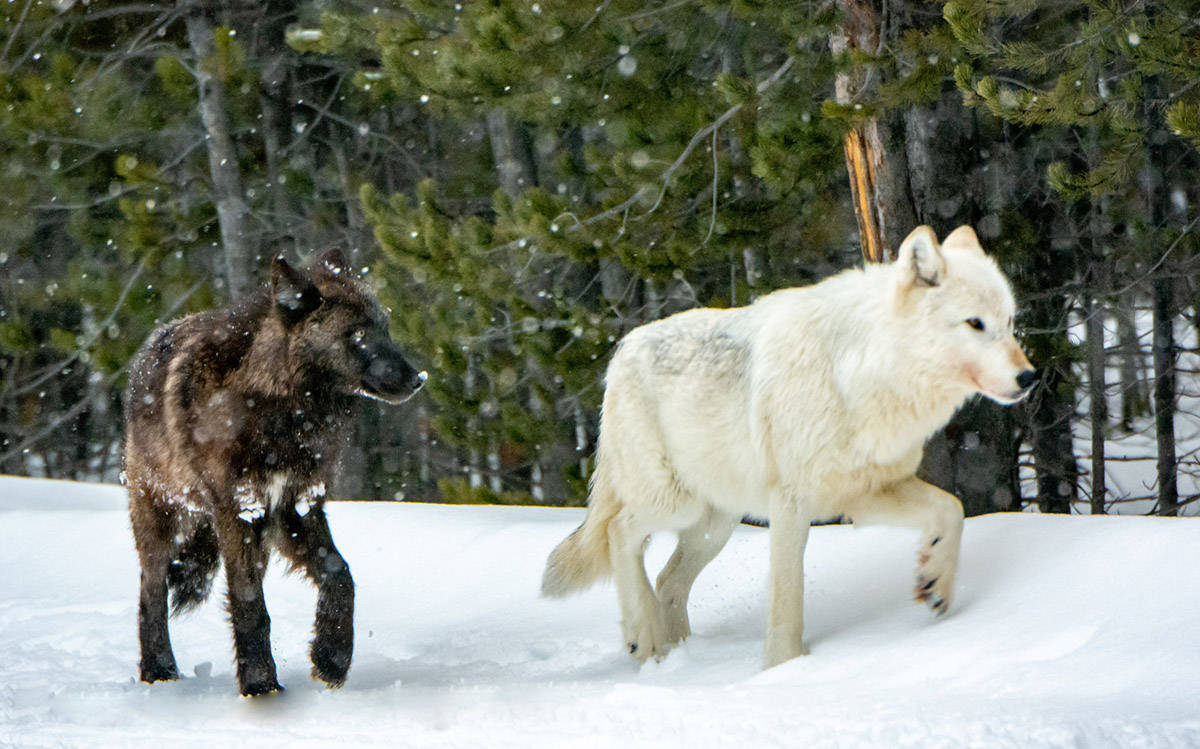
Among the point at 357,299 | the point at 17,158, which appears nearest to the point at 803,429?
the point at 357,299

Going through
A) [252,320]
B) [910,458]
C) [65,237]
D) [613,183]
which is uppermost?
[65,237]

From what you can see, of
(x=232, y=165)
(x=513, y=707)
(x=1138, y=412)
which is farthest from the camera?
(x=1138, y=412)

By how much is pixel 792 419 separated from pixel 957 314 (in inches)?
30.8

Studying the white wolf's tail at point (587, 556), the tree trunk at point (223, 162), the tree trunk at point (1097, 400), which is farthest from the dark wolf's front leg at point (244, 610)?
the tree trunk at point (223, 162)

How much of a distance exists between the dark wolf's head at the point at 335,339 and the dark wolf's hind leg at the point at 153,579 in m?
1.15

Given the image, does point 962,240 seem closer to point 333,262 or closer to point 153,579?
point 333,262

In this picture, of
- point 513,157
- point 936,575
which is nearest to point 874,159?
point 936,575

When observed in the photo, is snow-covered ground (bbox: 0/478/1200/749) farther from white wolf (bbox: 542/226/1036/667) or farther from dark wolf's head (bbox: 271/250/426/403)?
dark wolf's head (bbox: 271/250/426/403)

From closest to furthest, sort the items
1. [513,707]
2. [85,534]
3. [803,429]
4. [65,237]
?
[513,707]
[803,429]
[85,534]
[65,237]

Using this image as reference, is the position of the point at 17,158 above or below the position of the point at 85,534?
above

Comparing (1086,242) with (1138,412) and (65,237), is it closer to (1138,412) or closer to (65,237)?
(1138,412)

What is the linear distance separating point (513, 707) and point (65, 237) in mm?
14709

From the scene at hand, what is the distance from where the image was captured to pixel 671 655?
480 centimetres

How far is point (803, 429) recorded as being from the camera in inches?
170
